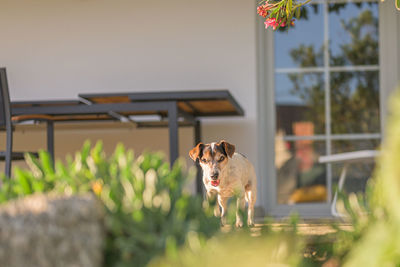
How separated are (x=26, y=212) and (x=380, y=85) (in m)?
4.80

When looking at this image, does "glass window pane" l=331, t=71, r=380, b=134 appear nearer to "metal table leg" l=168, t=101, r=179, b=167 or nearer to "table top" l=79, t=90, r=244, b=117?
"table top" l=79, t=90, r=244, b=117

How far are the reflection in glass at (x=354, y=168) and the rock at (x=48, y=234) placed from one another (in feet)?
14.9

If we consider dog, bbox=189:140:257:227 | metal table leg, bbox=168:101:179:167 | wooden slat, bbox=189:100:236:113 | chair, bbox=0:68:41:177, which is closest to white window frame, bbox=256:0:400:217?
wooden slat, bbox=189:100:236:113

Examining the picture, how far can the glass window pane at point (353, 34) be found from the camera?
5.31 m

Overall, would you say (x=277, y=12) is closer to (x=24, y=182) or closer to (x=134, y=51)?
(x=24, y=182)

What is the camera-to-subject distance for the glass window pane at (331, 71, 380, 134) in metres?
5.27

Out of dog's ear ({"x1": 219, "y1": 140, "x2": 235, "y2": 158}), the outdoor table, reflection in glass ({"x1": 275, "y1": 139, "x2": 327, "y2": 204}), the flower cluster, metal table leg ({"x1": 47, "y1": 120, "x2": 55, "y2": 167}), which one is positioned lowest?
reflection in glass ({"x1": 275, "y1": 139, "x2": 327, "y2": 204})

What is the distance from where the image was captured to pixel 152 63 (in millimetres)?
5363

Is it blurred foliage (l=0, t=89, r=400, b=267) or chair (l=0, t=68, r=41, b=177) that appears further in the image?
chair (l=0, t=68, r=41, b=177)

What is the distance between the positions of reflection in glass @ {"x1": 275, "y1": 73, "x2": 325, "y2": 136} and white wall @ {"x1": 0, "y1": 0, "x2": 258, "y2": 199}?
0.91ft

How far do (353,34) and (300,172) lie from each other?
1.31 meters

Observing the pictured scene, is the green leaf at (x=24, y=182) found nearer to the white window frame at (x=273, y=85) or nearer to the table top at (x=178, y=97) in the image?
the table top at (x=178, y=97)

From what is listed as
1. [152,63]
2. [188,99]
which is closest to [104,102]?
[188,99]

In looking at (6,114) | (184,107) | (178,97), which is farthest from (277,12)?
(184,107)
